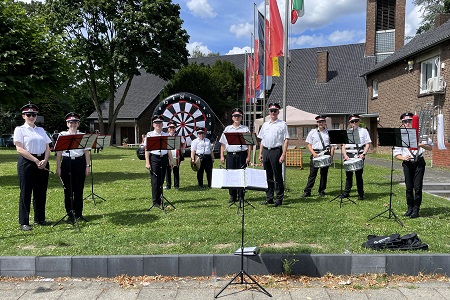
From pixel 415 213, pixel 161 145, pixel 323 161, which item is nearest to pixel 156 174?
pixel 161 145

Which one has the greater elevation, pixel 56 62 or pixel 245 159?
pixel 56 62

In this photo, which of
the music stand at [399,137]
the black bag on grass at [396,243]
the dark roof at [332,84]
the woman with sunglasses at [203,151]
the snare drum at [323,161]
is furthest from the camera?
the dark roof at [332,84]

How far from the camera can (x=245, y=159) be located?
31.4ft

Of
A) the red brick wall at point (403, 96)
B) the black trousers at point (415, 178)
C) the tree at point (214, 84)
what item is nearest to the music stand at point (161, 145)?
the black trousers at point (415, 178)

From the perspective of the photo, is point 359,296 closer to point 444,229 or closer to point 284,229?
point 284,229

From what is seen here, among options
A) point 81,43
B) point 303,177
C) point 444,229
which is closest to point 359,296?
point 444,229

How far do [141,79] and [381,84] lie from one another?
114 feet

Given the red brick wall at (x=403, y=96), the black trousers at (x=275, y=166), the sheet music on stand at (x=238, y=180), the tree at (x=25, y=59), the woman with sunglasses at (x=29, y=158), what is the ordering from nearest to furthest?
the sheet music on stand at (x=238, y=180) < the woman with sunglasses at (x=29, y=158) < the black trousers at (x=275, y=166) < the tree at (x=25, y=59) < the red brick wall at (x=403, y=96)

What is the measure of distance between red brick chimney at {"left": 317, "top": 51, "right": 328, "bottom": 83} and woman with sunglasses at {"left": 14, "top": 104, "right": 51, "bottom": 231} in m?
39.1

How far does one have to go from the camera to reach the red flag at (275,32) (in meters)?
13.1

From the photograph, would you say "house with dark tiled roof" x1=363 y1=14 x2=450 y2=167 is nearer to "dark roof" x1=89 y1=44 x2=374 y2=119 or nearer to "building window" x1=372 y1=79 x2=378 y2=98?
"building window" x1=372 y1=79 x2=378 y2=98

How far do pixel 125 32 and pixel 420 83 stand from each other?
80.2ft

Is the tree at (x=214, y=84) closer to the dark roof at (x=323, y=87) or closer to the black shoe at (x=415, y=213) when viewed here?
the dark roof at (x=323, y=87)

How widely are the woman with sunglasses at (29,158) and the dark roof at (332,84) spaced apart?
3432 cm
